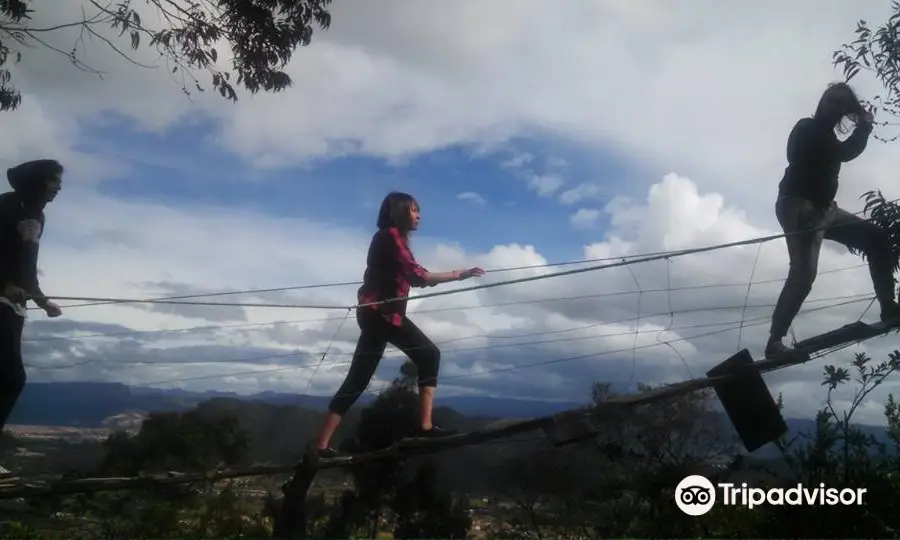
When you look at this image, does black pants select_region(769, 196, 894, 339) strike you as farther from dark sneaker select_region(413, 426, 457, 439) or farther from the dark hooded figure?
the dark hooded figure

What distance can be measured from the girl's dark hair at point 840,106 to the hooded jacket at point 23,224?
5.05 metres

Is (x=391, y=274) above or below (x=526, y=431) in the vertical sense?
above

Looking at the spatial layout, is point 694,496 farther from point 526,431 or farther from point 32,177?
point 32,177

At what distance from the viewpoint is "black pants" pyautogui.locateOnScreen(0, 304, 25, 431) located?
18.0 feet

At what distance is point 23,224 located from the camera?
5.59 meters

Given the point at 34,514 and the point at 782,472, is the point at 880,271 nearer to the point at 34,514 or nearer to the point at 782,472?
the point at 782,472

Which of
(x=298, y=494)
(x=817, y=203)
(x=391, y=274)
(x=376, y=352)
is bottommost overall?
(x=298, y=494)

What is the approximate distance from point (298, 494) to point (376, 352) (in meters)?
1.01

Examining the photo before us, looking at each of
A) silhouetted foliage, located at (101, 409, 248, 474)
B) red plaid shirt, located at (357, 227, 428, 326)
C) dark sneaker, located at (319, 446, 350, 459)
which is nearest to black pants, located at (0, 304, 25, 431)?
silhouetted foliage, located at (101, 409, 248, 474)

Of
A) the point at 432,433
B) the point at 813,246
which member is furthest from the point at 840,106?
the point at 432,433

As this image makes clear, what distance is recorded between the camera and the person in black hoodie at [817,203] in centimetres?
581

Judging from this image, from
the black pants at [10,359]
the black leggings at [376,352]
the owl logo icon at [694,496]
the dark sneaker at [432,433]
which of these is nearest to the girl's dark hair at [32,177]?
the black pants at [10,359]

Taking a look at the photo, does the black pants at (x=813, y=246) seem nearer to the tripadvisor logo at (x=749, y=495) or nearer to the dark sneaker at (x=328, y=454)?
the tripadvisor logo at (x=749, y=495)

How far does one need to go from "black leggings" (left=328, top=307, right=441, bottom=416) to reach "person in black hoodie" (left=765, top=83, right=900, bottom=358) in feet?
7.30
